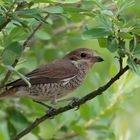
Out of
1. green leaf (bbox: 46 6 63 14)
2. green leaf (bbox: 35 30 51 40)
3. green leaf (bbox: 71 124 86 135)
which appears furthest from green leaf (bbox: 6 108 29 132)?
green leaf (bbox: 46 6 63 14)

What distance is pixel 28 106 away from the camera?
455 centimetres

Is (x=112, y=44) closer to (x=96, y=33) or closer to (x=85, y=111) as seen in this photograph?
(x=96, y=33)

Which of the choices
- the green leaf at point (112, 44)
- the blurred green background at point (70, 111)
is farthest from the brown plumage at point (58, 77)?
the green leaf at point (112, 44)

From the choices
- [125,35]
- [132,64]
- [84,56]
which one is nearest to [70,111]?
[84,56]

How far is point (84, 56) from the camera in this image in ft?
16.6

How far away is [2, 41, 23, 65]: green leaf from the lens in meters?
2.93

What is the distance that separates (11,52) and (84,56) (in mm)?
2167

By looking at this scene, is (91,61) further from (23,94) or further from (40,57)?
(23,94)

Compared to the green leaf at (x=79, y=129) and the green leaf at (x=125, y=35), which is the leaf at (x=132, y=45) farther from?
the green leaf at (x=79, y=129)

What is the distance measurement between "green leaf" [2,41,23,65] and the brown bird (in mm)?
1038

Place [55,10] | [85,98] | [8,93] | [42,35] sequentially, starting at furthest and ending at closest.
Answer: [42,35] → [8,93] → [85,98] → [55,10]

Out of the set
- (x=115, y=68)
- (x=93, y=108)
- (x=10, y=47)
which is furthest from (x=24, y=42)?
(x=93, y=108)

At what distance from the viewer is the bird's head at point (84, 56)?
4.87 metres

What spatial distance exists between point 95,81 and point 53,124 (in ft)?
1.62
